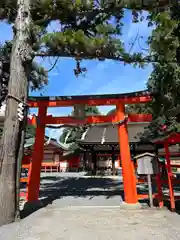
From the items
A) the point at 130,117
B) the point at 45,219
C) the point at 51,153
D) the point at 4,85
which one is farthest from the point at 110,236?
the point at 51,153

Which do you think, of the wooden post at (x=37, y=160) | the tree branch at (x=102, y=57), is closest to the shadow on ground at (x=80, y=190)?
the wooden post at (x=37, y=160)

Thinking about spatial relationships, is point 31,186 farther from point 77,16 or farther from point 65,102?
point 77,16

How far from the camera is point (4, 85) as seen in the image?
9.57 m

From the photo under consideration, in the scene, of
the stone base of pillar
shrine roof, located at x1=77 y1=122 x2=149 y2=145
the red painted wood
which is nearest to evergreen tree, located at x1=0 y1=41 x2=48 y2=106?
the red painted wood

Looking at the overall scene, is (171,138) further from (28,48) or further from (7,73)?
(7,73)

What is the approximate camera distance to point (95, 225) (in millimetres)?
5105

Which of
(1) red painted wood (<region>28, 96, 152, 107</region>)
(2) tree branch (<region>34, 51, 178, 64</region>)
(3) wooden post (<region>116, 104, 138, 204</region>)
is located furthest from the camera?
(1) red painted wood (<region>28, 96, 152, 107</region>)

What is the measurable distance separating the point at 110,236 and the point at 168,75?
362 centimetres

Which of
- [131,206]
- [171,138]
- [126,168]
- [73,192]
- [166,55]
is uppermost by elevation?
[166,55]

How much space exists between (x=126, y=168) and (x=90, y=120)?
1.91 meters

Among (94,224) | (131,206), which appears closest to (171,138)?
(131,206)

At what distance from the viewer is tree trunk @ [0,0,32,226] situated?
17.2 ft

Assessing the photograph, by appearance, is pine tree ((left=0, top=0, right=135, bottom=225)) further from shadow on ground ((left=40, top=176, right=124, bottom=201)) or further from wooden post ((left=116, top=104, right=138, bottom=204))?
shadow on ground ((left=40, top=176, right=124, bottom=201))

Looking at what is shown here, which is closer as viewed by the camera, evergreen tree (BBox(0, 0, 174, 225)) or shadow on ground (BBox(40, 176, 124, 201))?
evergreen tree (BBox(0, 0, 174, 225))
